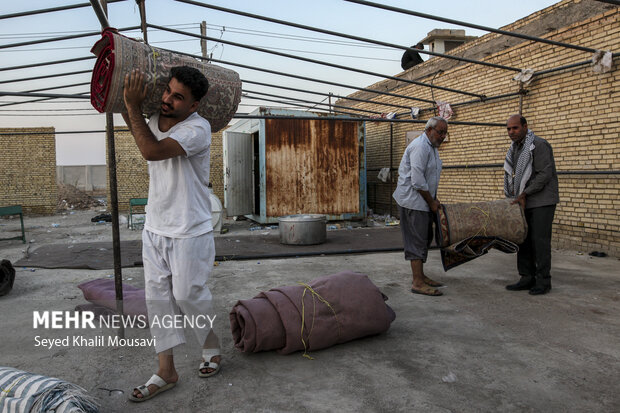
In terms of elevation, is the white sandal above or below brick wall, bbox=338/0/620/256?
below

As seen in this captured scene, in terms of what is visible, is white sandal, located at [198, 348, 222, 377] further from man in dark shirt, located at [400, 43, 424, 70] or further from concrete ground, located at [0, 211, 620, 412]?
man in dark shirt, located at [400, 43, 424, 70]

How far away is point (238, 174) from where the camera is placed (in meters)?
11.2

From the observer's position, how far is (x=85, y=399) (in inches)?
79.9

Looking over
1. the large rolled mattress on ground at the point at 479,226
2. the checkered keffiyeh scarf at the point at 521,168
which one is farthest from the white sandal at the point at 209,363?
the checkered keffiyeh scarf at the point at 521,168

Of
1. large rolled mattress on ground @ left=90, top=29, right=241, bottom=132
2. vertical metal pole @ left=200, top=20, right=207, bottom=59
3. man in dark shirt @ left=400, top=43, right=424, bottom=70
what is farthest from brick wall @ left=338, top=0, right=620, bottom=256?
vertical metal pole @ left=200, top=20, right=207, bottom=59

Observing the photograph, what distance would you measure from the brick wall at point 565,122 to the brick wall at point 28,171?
1445 centimetres

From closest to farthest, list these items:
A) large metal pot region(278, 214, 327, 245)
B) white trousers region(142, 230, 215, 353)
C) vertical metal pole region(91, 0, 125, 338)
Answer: white trousers region(142, 230, 215, 353) → vertical metal pole region(91, 0, 125, 338) → large metal pot region(278, 214, 327, 245)

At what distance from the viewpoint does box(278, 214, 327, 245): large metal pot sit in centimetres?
782

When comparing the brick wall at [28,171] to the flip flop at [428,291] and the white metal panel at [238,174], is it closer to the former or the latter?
the white metal panel at [238,174]

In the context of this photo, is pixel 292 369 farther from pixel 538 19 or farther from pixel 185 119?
pixel 538 19

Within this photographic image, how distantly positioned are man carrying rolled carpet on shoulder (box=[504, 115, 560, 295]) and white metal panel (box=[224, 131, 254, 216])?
25.9ft

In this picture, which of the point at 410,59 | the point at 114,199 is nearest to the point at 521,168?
the point at 114,199

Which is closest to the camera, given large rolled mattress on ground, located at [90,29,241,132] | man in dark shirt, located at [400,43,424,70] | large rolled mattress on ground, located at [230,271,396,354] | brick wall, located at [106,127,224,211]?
large rolled mattress on ground, located at [90,29,241,132]

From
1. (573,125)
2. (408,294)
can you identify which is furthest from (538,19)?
(408,294)
